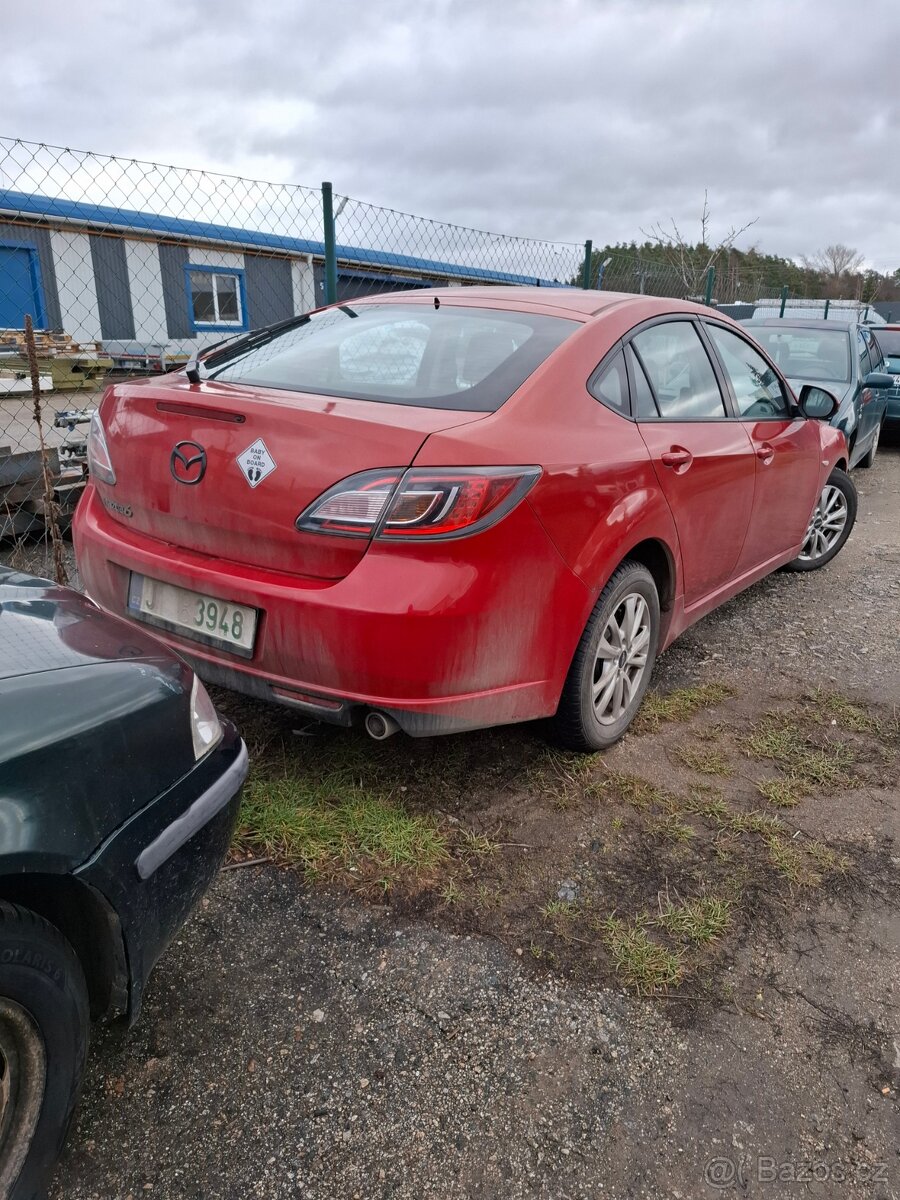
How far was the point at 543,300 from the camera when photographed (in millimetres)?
3139

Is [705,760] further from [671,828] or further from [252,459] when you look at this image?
[252,459]

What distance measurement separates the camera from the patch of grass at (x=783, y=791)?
9.35 feet

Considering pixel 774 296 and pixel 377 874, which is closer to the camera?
pixel 377 874

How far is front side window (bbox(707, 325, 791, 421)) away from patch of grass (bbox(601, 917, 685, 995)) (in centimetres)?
251

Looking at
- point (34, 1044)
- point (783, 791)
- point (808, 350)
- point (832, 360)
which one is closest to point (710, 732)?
point (783, 791)

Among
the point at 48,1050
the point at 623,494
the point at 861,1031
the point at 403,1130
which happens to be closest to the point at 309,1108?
the point at 403,1130

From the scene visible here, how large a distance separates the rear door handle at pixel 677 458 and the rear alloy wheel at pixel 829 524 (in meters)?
2.59

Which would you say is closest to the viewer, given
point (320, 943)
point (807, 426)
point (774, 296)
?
point (320, 943)

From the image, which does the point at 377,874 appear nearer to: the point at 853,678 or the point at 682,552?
the point at 682,552

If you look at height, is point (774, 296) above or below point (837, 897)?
above

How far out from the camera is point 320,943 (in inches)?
85.4

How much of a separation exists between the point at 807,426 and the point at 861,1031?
3.32m

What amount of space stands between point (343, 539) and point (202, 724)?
669 mm

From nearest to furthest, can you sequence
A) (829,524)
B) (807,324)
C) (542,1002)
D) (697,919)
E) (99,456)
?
(542,1002) → (697,919) → (99,456) → (829,524) → (807,324)
